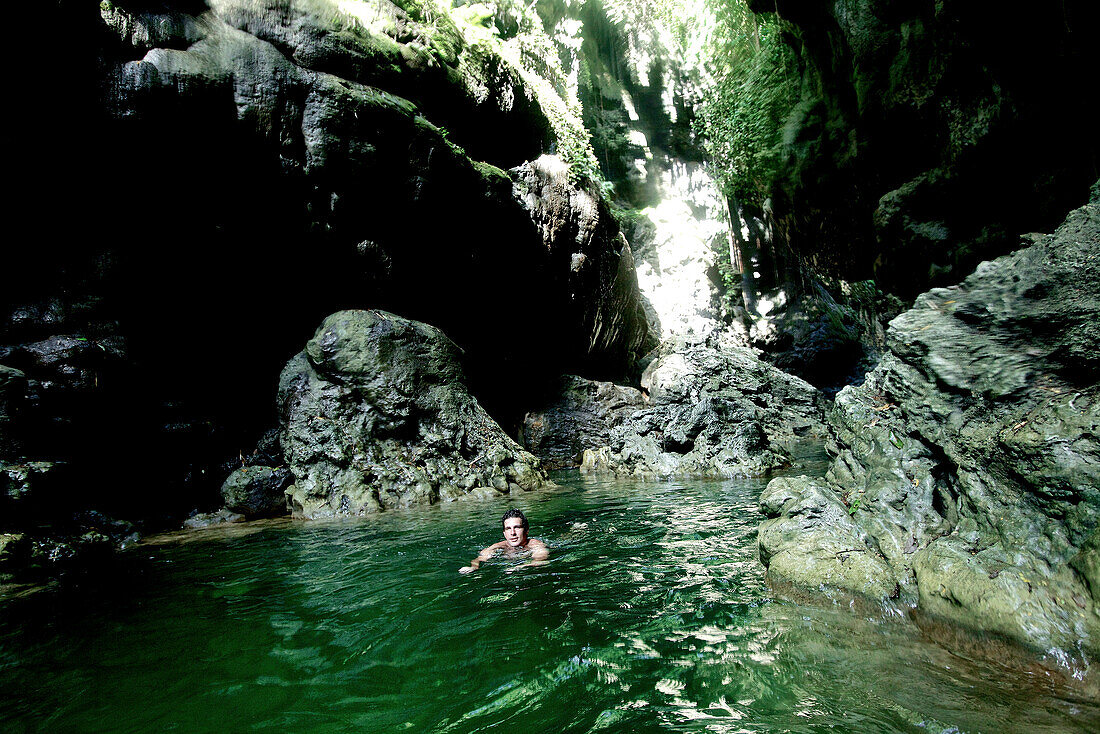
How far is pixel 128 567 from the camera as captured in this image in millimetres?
5875

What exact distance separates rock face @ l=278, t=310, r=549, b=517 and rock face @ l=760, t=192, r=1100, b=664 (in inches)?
272

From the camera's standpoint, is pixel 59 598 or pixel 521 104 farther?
pixel 521 104

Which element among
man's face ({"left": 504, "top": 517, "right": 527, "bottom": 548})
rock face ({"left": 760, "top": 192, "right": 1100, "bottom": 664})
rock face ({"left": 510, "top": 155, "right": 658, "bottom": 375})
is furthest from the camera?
rock face ({"left": 510, "top": 155, "right": 658, "bottom": 375})

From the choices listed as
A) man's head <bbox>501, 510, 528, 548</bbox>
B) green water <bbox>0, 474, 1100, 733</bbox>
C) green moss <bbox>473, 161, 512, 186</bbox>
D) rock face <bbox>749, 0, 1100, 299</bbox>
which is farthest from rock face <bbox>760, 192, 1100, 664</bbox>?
green moss <bbox>473, 161, 512, 186</bbox>

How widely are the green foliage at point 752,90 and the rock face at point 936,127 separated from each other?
0.60 metres

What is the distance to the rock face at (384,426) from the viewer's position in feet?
31.2

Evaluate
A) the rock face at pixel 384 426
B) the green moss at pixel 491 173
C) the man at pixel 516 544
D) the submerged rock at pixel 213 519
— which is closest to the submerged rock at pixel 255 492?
the submerged rock at pixel 213 519

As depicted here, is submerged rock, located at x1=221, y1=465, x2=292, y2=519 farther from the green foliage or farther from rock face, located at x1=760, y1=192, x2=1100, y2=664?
the green foliage

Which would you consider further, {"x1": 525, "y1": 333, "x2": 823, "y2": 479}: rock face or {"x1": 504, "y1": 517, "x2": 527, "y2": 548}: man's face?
{"x1": 525, "y1": 333, "x2": 823, "y2": 479}: rock face

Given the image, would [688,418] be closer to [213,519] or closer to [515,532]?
[515,532]

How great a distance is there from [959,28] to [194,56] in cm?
1156

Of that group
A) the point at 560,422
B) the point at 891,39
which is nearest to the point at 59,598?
the point at 560,422

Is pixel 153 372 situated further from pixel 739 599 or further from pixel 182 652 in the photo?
pixel 739 599

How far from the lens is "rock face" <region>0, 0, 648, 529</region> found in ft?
26.7
